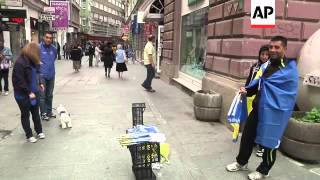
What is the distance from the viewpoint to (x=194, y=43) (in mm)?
12812

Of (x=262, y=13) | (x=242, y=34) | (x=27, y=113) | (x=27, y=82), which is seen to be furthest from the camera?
(x=242, y=34)

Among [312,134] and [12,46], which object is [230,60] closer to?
[312,134]

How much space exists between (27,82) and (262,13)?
3695mm

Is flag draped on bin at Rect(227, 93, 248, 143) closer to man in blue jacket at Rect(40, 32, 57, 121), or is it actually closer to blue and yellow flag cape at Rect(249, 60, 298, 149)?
blue and yellow flag cape at Rect(249, 60, 298, 149)

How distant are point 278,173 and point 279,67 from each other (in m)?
1.43

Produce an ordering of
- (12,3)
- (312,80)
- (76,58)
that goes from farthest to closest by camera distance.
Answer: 1. (12,3)
2. (76,58)
3. (312,80)

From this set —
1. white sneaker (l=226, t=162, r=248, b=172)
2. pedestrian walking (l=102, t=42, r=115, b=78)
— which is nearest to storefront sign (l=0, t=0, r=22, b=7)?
pedestrian walking (l=102, t=42, r=115, b=78)

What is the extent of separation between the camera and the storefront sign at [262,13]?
5.45 metres

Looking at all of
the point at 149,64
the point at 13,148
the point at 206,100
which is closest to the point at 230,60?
the point at 206,100

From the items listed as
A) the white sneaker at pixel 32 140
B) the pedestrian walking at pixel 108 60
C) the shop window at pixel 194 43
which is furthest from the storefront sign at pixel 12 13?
the white sneaker at pixel 32 140

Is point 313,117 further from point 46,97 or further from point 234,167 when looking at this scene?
point 46,97

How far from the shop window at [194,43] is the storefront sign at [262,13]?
A: 535cm

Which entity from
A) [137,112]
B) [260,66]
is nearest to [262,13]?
[260,66]

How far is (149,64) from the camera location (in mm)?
12562
